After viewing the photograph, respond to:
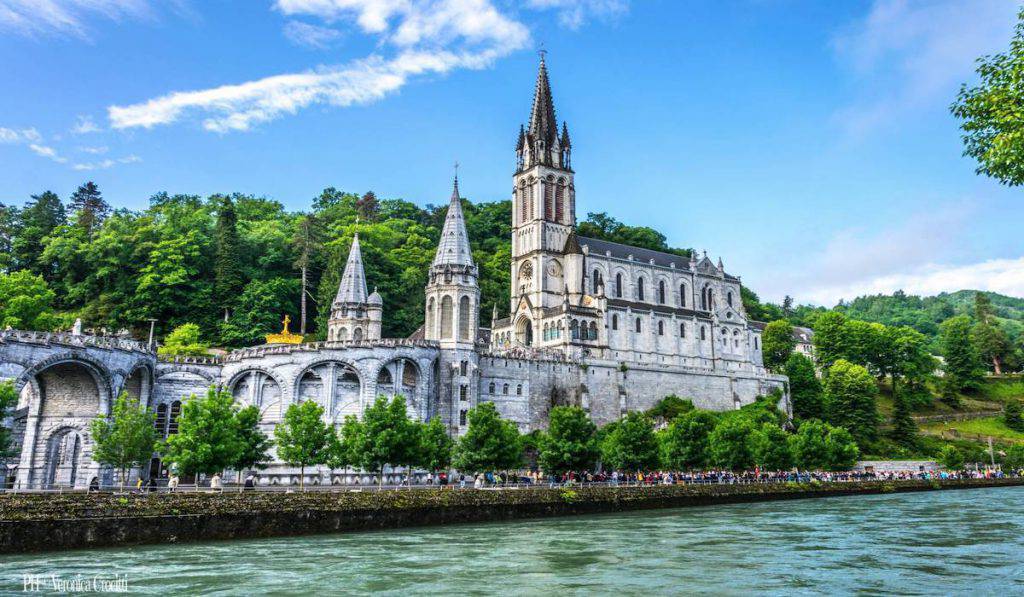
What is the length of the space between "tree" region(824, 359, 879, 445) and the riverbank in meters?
43.1

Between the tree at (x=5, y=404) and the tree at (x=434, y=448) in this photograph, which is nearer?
the tree at (x=5, y=404)

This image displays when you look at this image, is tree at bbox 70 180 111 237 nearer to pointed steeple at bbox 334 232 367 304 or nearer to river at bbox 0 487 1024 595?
pointed steeple at bbox 334 232 367 304

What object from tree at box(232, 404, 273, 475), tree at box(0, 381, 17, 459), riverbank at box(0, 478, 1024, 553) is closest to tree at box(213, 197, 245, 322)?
tree at box(232, 404, 273, 475)

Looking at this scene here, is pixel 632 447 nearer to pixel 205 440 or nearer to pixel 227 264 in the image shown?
pixel 205 440

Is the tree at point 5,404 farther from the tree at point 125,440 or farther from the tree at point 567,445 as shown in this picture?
the tree at point 567,445

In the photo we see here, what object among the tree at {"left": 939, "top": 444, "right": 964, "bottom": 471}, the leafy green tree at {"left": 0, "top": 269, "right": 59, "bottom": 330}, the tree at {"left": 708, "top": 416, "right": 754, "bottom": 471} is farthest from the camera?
the tree at {"left": 939, "top": 444, "right": 964, "bottom": 471}

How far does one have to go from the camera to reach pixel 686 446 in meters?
54.7

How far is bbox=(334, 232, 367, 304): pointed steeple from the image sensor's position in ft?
222

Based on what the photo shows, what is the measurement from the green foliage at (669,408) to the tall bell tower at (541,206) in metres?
13.8

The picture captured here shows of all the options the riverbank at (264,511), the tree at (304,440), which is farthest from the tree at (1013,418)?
→ the tree at (304,440)

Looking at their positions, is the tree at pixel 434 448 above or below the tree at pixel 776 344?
below

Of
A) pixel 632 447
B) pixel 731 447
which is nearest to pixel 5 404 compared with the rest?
pixel 632 447

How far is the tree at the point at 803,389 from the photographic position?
281 feet

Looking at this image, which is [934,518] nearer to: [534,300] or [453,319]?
[453,319]
